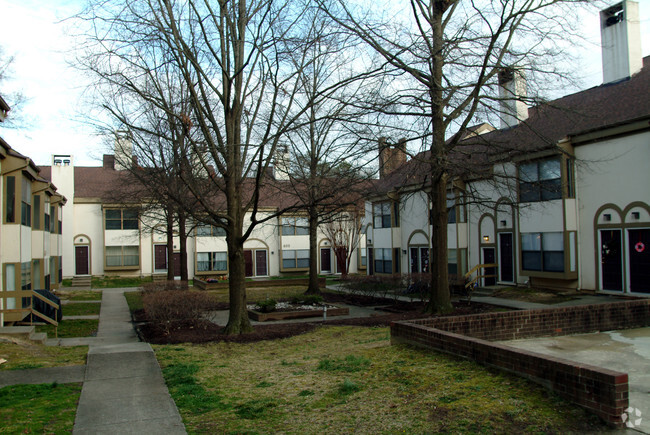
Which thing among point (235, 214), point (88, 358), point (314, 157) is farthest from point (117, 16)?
point (314, 157)

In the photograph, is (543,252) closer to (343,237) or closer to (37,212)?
(343,237)

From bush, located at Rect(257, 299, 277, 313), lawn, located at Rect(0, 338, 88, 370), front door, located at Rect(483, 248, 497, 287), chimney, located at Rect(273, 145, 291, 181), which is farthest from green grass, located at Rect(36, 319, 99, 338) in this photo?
front door, located at Rect(483, 248, 497, 287)

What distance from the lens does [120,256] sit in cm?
4084

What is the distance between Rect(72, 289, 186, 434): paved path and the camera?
571 centimetres

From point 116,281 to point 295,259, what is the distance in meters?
14.3

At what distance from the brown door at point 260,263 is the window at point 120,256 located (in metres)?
9.40

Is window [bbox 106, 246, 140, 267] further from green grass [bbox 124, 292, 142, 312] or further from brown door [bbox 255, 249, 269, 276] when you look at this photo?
green grass [bbox 124, 292, 142, 312]

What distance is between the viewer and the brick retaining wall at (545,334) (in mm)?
5191

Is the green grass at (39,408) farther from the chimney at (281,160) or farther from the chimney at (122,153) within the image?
the chimney at (122,153)

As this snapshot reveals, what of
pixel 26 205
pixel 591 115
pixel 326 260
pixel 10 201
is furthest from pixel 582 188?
pixel 326 260

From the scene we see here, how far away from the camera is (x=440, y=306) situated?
49.8ft

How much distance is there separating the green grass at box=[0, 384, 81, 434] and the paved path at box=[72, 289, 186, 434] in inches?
5.1

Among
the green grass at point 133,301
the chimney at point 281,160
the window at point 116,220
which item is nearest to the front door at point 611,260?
the chimney at point 281,160

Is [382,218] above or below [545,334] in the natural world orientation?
above
